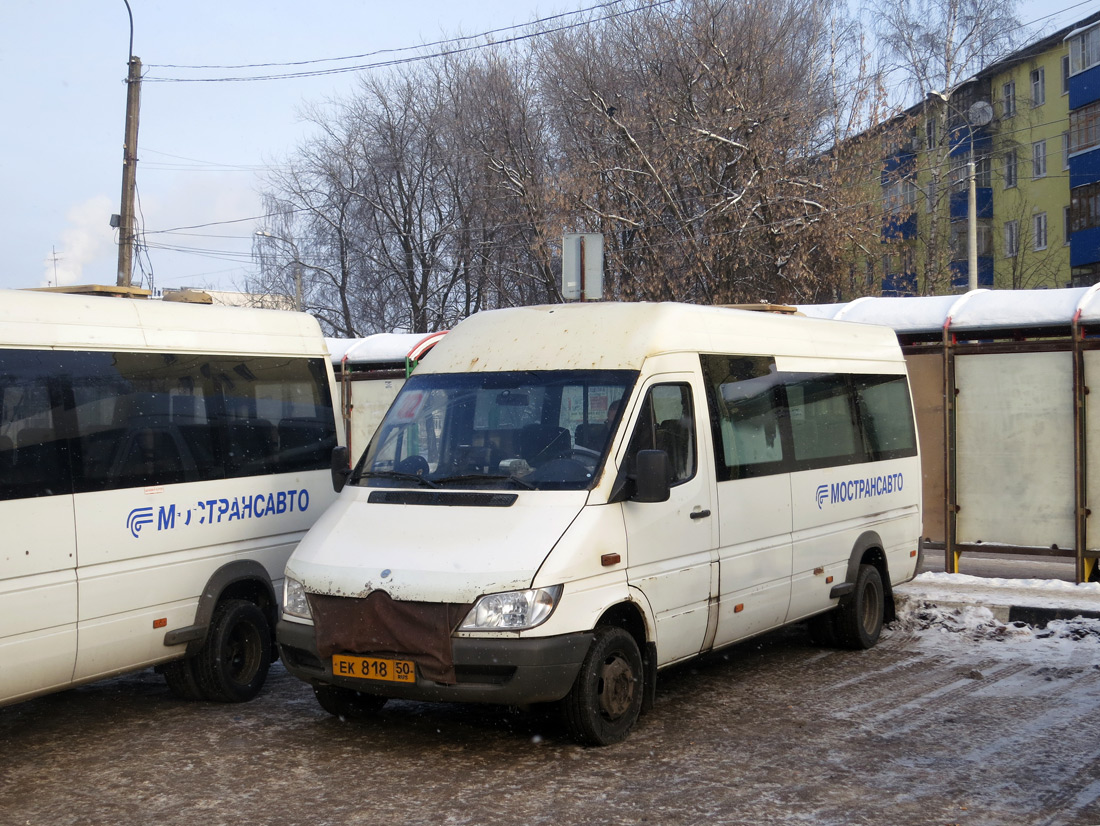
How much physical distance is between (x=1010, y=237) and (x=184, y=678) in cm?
4643

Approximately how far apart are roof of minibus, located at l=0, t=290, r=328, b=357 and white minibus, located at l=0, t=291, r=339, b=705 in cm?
1

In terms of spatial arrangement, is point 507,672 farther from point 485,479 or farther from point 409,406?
point 409,406

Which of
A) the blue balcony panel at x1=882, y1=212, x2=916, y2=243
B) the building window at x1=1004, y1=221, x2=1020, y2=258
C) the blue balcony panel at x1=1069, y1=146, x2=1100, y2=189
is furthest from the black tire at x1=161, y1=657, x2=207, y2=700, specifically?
the building window at x1=1004, y1=221, x2=1020, y2=258

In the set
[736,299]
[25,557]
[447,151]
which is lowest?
[25,557]

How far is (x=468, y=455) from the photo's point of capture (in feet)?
22.5

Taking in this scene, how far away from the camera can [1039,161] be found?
4769 cm

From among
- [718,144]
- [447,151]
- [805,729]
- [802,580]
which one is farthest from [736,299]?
[805,729]

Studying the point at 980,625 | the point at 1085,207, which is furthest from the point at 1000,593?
the point at 1085,207

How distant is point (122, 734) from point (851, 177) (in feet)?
73.3

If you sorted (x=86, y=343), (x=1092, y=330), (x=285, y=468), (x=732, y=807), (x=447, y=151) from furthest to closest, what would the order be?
(x=447, y=151)
(x=1092, y=330)
(x=285, y=468)
(x=86, y=343)
(x=732, y=807)

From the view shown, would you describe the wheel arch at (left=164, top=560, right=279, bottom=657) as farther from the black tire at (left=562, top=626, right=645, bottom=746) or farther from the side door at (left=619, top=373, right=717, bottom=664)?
the side door at (left=619, top=373, right=717, bottom=664)

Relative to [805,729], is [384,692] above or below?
above

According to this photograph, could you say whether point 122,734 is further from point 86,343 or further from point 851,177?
point 851,177

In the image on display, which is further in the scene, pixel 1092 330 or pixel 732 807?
pixel 1092 330
